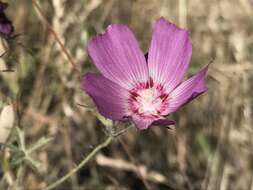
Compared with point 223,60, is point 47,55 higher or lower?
higher

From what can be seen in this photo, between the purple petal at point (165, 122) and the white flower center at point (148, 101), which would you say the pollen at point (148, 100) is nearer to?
the white flower center at point (148, 101)

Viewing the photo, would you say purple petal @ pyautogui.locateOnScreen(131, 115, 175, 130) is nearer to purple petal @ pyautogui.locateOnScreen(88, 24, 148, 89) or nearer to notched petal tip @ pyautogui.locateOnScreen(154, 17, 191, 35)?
purple petal @ pyautogui.locateOnScreen(88, 24, 148, 89)

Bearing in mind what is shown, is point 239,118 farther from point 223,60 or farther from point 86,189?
point 86,189

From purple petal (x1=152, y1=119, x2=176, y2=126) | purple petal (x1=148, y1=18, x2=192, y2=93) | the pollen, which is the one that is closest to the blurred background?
the pollen

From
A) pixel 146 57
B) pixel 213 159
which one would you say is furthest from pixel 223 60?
pixel 146 57

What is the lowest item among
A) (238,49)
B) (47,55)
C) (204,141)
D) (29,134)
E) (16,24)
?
(204,141)

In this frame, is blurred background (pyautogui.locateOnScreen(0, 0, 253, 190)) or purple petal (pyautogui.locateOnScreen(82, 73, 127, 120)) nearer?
purple petal (pyautogui.locateOnScreen(82, 73, 127, 120))

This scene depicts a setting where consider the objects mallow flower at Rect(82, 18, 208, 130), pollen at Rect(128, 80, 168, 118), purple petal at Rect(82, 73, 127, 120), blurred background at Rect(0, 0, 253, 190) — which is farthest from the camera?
blurred background at Rect(0, 0, 253, 190)
